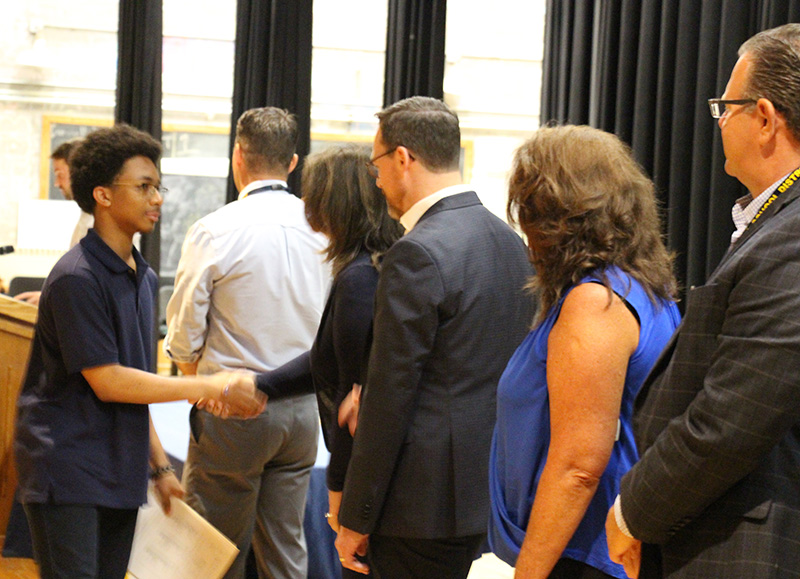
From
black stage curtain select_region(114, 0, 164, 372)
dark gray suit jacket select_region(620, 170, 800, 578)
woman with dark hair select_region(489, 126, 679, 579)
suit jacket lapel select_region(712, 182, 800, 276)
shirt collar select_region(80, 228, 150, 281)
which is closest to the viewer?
dark gray suit jacket select_region(620, 170, 800, 578)

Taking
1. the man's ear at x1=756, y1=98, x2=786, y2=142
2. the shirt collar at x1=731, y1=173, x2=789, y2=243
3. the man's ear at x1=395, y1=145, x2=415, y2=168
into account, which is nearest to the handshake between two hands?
the man's ear at x1=395, y1=145, x2=415, y2=168

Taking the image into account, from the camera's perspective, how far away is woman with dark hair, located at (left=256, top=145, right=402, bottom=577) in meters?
2.02

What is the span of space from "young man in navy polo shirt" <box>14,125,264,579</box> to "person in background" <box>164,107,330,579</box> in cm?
61

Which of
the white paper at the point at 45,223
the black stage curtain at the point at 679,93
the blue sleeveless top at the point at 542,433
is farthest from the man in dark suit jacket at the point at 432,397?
the white paper at the point at 45,223

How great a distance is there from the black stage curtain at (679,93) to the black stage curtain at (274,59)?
6.08ft

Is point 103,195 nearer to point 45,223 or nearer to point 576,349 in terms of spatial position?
point 576,349

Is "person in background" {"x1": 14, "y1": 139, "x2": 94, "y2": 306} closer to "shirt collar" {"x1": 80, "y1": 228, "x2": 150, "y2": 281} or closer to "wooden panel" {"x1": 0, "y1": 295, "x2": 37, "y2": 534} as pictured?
"wooden panel" {"x1": 0, "y1": 295, "x2": 37, "y2": 534}

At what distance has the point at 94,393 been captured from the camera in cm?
202

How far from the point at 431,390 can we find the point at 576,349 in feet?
1.64

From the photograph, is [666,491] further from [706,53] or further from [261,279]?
[706,53]

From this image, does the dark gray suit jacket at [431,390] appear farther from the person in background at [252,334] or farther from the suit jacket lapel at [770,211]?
the person in background at [252,334]

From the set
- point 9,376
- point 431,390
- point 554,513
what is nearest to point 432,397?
point 431,390

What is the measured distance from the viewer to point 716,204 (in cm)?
345

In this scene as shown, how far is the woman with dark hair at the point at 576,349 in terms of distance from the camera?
1.39 metres
